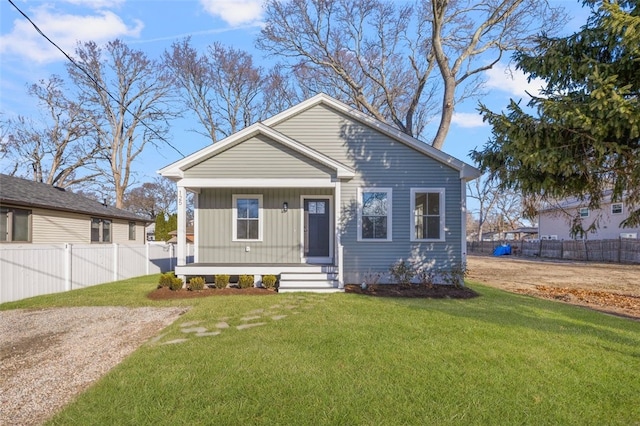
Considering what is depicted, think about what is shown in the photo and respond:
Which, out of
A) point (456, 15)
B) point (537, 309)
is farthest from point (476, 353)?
point (456, 15)

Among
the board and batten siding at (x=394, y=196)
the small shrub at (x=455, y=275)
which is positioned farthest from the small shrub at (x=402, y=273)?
the small shrub at (x=455, y=275)

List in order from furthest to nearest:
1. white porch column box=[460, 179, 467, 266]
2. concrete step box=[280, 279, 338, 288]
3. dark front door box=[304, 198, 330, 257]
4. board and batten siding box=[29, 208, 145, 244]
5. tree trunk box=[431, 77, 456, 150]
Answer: tree trunk box=[431, 77, 456, 150] → board and batten siding box=[29, 208, 145, 244] → dark front door box=[304, 198, 330, 257] → white porch column box=[460, 179, 467, 266] → concrete step box=[280, 279, 338, 288]

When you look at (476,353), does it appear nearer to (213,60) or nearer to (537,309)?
(537,309)

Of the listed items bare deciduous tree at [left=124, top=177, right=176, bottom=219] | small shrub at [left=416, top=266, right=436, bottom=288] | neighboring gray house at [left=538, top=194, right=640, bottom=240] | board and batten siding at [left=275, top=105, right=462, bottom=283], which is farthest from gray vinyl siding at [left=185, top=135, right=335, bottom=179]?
bare deciduous tree at [left=124, top=177, right=176, bottom=219]

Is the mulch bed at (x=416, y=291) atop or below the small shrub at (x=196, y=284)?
below

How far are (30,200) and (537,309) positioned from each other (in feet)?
49.0

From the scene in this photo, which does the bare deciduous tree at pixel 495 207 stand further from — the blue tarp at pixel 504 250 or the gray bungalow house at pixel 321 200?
the gray bungalow house at pixel 321 200

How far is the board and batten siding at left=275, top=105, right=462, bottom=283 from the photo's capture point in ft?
34.8

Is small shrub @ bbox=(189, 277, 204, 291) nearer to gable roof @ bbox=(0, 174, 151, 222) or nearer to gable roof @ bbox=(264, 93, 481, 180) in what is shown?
gable roof @ bbox=(264, 93, 481, 180)

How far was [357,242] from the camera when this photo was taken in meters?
10.7

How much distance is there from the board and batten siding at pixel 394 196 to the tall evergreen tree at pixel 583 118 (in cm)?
288

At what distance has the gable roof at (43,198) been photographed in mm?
12320

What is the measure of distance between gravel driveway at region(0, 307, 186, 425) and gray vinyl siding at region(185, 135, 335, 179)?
3.86 metres

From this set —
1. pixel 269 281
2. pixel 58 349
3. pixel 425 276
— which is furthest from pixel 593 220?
pixel 58 349
